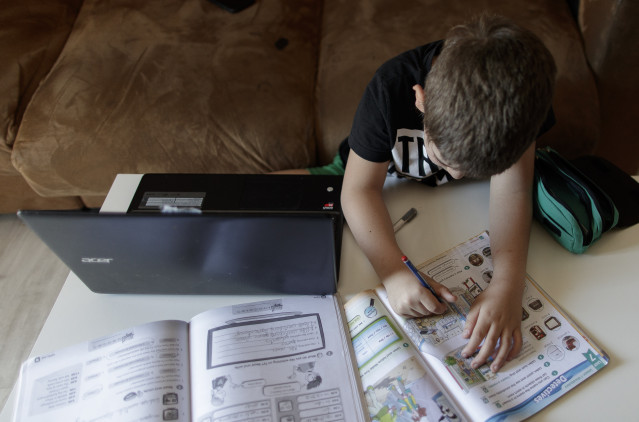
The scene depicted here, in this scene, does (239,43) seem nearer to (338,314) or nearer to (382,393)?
(338,314)

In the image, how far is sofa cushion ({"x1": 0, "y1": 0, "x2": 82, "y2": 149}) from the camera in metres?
1.32

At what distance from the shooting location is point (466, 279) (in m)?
0.76

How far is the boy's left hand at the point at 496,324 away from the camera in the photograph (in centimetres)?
65

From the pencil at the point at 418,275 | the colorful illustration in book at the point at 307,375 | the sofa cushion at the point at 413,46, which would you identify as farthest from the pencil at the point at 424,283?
the sofa cushion at the point at 413,46

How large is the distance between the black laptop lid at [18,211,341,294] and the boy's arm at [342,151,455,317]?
103 millimetres

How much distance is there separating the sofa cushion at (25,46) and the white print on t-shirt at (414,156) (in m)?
1.13

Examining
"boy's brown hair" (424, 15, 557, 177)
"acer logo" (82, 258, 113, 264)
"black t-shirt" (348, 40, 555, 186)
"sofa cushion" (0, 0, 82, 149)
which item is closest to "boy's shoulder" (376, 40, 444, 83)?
"black t-shirt" (348, 40, 555, 186)

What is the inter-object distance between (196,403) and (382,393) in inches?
10.0

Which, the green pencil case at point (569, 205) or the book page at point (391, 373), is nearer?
the book page at point (391, 373)

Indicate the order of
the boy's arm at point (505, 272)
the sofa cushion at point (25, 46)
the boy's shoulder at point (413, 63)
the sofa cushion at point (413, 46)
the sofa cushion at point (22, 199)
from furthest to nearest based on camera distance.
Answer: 1. the sofa cushion at point (22, 199)
2. the sofa cushion at point (25, 46)
3. the sofa cushion at point (413, 46)
4. the boy's shoulder at point (413, 63)
5. the boy's arm at point (505, 272)

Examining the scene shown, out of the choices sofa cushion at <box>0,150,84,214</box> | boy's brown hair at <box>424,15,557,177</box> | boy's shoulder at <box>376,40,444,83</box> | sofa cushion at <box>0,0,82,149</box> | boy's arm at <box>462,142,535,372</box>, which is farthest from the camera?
sofa cushion at <box>0,150,84,214</box>

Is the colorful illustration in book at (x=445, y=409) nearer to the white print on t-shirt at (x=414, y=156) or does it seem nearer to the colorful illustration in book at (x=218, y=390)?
the colorful illustration in book at (x=218, y=390)

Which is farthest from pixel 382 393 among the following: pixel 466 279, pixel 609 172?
pixel 609 172

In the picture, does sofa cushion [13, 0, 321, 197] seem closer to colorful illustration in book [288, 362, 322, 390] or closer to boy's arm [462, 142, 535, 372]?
boy's arm [462, 142, 535, 372]
